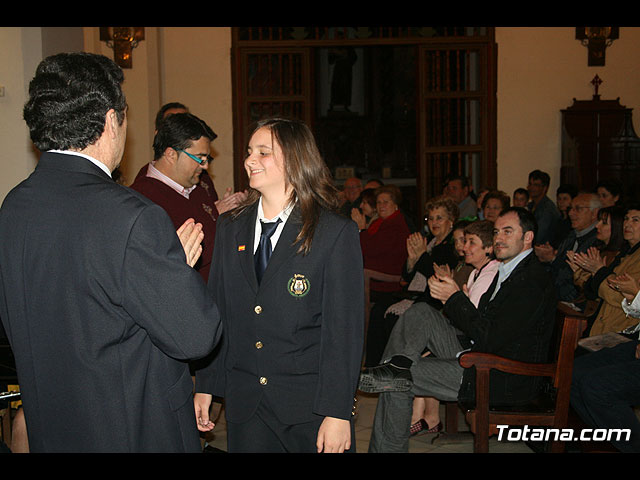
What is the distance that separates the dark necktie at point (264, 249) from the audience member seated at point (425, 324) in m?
1.31

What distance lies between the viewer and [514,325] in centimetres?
319

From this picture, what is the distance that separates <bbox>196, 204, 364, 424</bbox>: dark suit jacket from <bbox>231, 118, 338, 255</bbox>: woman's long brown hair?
1.6 inches

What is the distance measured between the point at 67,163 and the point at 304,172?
2.48 ft

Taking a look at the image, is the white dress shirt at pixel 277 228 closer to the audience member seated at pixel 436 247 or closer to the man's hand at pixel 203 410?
the man's hand at pixel 203 410

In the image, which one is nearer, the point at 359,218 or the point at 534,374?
the point at 534,374

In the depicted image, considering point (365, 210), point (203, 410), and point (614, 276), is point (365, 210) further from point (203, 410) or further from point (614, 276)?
point (203, 410)

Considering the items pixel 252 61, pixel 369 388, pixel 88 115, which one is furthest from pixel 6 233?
pixel 252 61

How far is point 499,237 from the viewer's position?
3494 mm

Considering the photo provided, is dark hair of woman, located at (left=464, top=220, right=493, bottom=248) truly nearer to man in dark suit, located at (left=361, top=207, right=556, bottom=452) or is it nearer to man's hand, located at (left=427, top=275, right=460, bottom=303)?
man in dark suit, located at (left=361, top=207, right=556, bottom=452)

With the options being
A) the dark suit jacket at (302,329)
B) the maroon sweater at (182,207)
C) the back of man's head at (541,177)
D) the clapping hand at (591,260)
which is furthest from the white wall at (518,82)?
the dark suit jacket at (302,329)

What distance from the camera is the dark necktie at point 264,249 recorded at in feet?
6.84

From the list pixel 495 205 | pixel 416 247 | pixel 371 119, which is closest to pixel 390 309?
pixel 416 247

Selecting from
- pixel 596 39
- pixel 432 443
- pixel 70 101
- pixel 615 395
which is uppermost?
pixel 596 39
